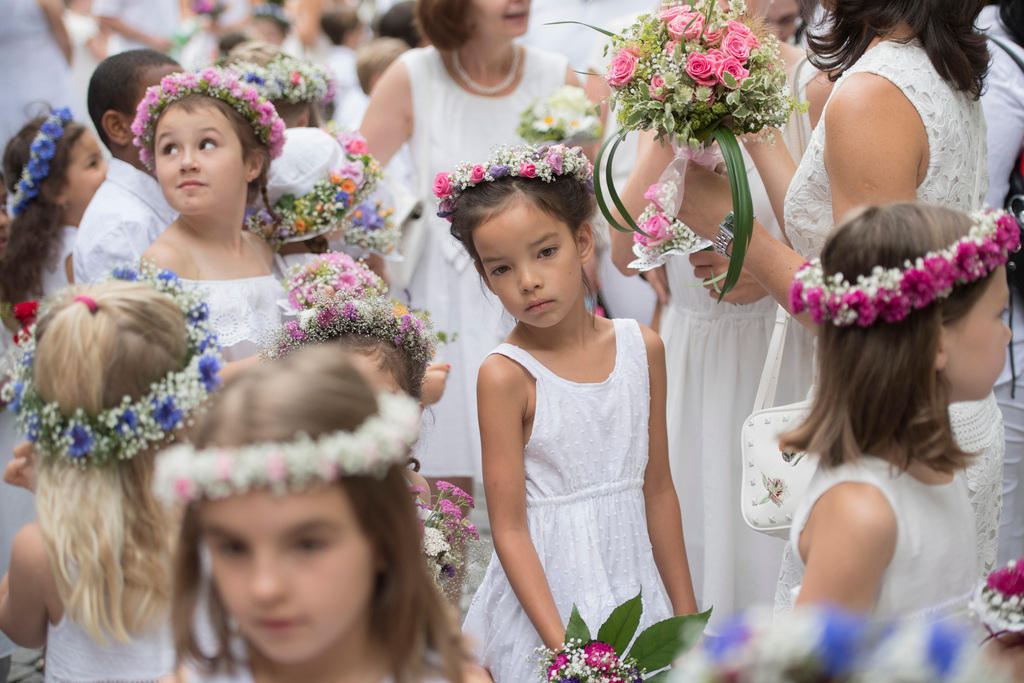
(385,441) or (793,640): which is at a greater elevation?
(385,441)

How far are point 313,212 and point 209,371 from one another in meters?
1.95

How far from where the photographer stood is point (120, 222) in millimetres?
3824

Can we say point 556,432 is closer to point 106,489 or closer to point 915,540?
point 915,540

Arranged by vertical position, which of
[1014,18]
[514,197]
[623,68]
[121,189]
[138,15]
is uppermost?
[138,15]

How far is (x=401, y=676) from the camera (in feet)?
6.16

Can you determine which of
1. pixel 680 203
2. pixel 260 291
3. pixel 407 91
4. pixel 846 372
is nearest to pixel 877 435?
pixel 846 372

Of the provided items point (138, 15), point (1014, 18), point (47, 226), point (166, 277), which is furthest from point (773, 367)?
point (138, 15)

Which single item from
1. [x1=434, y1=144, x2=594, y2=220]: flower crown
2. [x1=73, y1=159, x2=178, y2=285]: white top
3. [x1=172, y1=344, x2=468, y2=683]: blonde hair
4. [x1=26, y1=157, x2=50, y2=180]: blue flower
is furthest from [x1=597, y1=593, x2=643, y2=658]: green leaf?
[x1=26, y1=157, x2=50, y2=180]: blue flower

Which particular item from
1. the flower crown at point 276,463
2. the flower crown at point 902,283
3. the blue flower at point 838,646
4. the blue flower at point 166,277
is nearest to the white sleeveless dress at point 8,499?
the blue flower at point 166,277

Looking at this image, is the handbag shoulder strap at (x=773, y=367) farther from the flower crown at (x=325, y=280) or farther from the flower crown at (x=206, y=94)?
the flower crown at (x=206, y=94)

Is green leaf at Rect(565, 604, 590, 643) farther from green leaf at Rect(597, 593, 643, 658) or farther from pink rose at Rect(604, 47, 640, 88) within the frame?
pink rose at Rect(604, 47, 640, 88)

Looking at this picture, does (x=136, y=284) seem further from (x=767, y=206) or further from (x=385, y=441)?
(x=767, y=206)

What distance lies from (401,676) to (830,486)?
0.93 meters

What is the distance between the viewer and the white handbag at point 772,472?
2775mm
